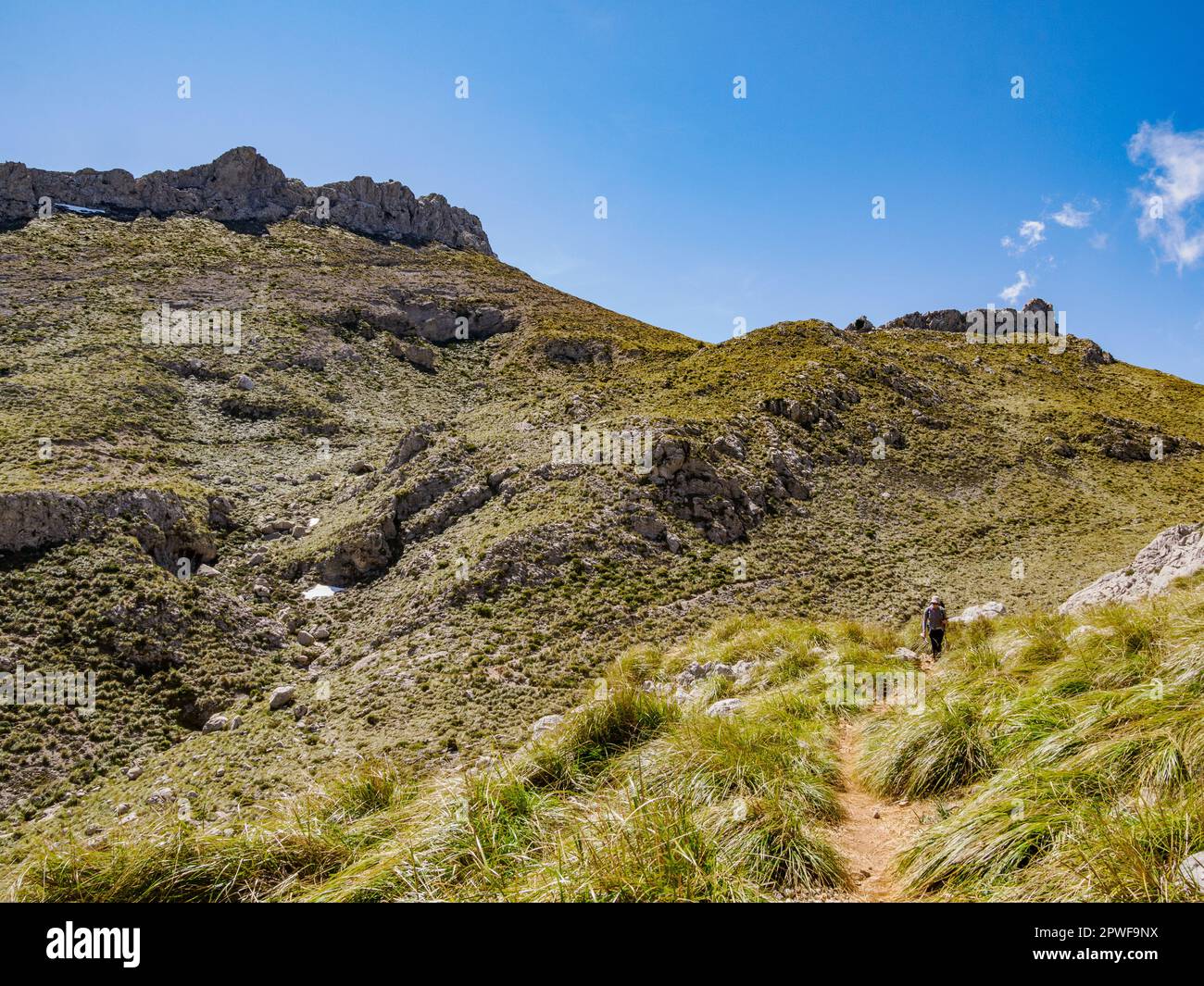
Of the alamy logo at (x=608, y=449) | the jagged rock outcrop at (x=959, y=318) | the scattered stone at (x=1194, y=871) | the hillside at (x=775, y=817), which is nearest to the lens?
the scattered stone at (x=1194, y=871)

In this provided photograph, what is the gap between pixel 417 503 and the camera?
27391mm

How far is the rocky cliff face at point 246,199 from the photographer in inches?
2395

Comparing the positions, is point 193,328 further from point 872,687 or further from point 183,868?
point 872,687

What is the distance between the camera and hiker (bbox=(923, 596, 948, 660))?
12.4 m

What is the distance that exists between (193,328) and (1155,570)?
5710 centimetres

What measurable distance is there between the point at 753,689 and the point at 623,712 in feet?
14.1

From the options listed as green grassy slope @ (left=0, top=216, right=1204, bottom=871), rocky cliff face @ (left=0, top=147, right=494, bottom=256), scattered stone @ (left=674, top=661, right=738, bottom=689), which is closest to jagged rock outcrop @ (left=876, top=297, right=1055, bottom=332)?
green grassy slope @ (left=0, top=216, right=1204, bottom=871)

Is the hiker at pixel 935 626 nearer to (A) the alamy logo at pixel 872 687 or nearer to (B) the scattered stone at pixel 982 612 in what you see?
(A) the alamy logo at pixel 872 687

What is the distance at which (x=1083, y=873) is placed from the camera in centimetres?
295
